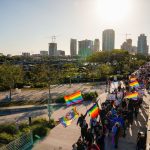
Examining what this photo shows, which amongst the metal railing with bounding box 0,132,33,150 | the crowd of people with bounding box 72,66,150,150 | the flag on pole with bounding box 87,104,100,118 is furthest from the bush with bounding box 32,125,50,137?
the flag on pole with bounding box 87,104,100,118

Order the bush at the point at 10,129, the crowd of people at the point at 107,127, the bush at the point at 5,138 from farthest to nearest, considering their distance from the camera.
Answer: the bush at the point at 10,129, the bush at the point at 5,138, the crowd of people at the point at 107,127

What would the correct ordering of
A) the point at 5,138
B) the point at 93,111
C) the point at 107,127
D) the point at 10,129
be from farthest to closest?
the point at 10,129
the point at 107,127
the point at 5,138
the point at 93,111

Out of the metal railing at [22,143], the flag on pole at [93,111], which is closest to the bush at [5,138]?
the metal railing at [22,143]

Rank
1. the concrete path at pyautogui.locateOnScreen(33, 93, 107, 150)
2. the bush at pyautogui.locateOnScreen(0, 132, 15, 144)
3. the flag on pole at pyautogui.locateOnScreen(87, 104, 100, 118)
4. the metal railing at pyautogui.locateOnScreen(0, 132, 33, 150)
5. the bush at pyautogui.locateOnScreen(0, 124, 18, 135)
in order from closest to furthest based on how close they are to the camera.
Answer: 1. the metal railing at pyautogui.locateOnScreen(0, 132, 33, 150)
2. the flag on pole at pyautogui.locateOnScreen(87, 104, 100, 118)
3. the concrete path at pyautogui.locateOnScreen(33, 93, 107, 150)
4. the bush at pyautogui.locateOnScreen(0, 132, 15, 144)
5. the bush at pyautogui.locateOnScreen(0, 124, 18, 135)

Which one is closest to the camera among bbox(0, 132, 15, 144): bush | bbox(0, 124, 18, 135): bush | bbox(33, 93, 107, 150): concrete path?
bbox(33, 93, 107, 150): concrete path

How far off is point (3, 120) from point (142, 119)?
10.6 m

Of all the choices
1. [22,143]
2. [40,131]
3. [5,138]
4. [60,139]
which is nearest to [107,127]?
[60,139]

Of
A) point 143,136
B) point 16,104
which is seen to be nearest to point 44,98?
point 16,104

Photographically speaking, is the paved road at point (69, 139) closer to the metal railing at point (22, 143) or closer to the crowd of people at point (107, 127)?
the crowd of people at point (107, 127)

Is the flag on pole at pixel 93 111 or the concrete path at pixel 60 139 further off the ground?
the flag on pole at pixel 93 111

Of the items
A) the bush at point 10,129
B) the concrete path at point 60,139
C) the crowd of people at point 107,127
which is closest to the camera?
the crowd of people at point 107,127

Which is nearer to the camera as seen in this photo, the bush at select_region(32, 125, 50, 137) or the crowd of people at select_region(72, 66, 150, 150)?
the crowd of people at select_region(72, 66, 150, 150)

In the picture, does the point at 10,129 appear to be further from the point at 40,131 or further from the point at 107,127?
the point at 107,127

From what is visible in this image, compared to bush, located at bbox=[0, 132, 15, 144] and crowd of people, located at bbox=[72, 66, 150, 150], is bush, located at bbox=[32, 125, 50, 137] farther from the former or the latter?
crowd of people, located at bbox=[72, 66, 150, 150]
